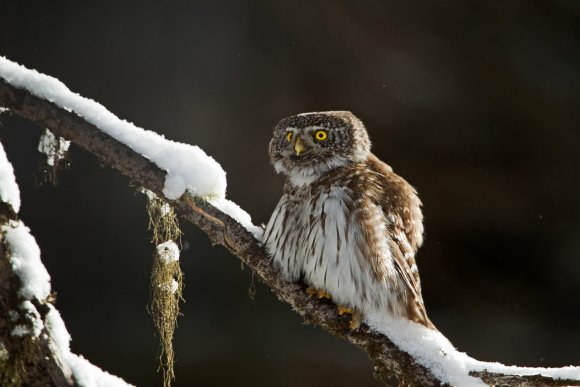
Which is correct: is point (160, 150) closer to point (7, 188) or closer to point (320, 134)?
point (7, 188)

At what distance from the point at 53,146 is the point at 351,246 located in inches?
44.0

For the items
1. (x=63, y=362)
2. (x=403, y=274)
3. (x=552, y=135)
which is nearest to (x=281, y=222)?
(x=403, y=274)

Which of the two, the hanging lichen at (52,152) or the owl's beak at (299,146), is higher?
the owl's beak at (299,146)

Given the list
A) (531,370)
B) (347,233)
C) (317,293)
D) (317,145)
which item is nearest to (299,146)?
(317,145)

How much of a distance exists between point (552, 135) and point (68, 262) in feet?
13.4

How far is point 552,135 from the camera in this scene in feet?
18.2

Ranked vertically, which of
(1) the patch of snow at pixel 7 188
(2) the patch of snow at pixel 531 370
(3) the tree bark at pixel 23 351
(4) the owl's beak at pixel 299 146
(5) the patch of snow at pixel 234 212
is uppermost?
(4) the owl's beak at pixel 299 146

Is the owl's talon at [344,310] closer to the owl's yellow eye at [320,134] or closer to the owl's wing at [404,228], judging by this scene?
the owl's wing at [404,228]

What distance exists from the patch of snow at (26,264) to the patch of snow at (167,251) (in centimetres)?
80

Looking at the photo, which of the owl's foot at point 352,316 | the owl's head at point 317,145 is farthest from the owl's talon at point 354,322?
the owl's head at point 317,145

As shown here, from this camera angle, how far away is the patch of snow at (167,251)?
2.46 meters

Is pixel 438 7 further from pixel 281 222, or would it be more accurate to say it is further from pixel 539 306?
pixel 281 222

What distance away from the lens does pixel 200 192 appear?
Result: 226cm

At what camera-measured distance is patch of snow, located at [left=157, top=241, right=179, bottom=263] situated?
8.07 feet
